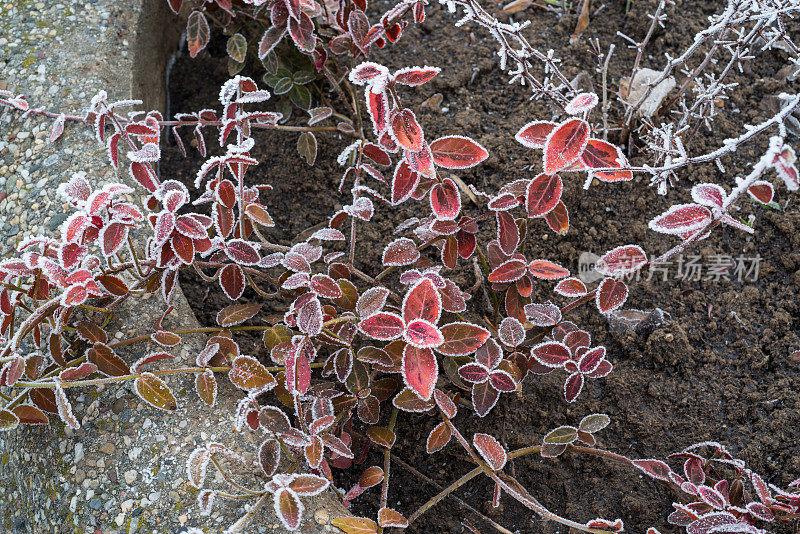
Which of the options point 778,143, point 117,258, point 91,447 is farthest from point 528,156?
point 91,447

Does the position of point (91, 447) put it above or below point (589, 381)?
below

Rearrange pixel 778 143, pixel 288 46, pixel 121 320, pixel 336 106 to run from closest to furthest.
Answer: pixel 778 143, pixel 121 320, pixel 288 46, pixel 336 106

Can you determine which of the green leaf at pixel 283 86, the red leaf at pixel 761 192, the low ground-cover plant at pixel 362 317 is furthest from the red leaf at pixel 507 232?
the green leaf at pixel 283 86

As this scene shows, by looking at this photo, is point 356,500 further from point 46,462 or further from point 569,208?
point 569,208

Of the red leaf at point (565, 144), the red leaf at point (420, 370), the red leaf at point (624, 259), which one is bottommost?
A: the red leaf at point (420, 370)

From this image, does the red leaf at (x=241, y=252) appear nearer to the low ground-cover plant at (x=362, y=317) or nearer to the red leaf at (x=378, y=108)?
the low ground-cover plant at (x=362, y=317)

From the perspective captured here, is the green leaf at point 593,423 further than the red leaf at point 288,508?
Yes

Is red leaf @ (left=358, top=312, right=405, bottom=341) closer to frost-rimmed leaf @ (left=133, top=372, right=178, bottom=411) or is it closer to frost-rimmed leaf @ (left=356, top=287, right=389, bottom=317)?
frost-rimmed leaf @ (left=356, top=287, right=389, bottom=317)
